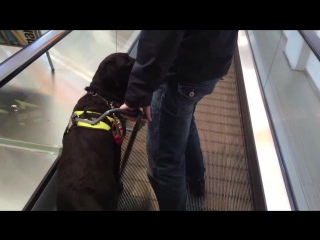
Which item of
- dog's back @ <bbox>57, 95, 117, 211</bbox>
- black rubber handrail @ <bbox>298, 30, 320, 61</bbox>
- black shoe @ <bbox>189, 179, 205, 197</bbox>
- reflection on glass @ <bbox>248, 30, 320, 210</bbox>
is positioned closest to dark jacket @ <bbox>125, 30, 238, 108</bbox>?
dog's back @ <bbox>57, 95, 117, 211</bbox>

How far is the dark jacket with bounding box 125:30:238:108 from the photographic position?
92cm

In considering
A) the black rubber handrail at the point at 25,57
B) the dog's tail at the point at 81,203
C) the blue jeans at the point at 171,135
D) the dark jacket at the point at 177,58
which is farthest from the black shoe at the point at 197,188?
the black rubber handrail at the point at 25,57

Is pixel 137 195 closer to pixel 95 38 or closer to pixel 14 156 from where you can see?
pixel 14 156

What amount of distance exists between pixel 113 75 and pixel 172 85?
538mm

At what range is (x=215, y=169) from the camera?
2072 mm

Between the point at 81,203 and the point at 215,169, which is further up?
the point at 215,169

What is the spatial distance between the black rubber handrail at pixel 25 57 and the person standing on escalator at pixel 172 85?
0.52 meters

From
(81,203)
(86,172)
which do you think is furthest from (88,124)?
(81,203)

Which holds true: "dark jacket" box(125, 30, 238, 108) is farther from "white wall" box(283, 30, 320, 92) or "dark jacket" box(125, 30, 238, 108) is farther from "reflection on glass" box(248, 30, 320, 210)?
"white wall" box(283, 30, 320, 92)

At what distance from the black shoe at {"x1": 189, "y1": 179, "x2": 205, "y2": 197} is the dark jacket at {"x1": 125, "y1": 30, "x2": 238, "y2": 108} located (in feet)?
2.85

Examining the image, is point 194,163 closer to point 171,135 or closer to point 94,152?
point 171,135

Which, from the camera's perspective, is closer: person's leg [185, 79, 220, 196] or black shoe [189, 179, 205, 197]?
person's leg [185, 79, 220, 196]

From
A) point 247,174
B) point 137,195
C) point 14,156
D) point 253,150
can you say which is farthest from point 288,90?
point 14,156

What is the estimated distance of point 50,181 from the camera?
1858 mm
